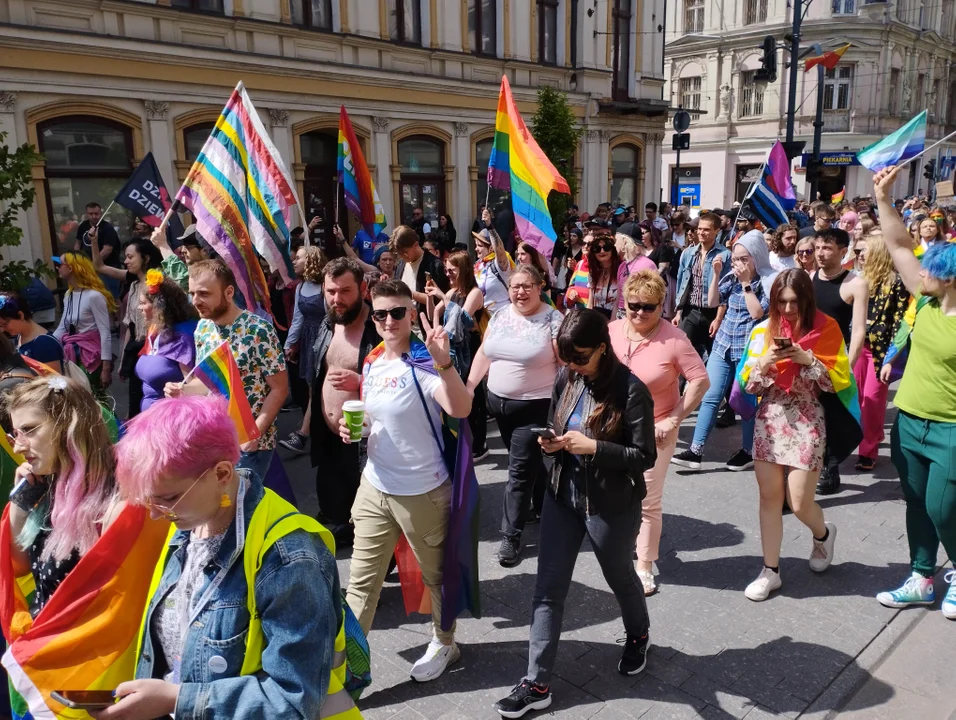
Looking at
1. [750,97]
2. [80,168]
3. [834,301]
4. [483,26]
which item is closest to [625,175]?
[483,26]

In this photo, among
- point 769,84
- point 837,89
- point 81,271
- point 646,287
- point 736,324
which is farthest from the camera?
point 837,89

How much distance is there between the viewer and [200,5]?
14.2 meters

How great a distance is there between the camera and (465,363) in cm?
634

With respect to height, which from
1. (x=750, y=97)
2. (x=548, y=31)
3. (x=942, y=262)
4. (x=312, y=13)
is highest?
(x=750, y=97)

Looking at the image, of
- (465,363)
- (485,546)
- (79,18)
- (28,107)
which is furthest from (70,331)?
(79,18)

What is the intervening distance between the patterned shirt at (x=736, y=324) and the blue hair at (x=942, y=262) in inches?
96.7

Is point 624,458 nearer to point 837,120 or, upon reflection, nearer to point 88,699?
point 88,699

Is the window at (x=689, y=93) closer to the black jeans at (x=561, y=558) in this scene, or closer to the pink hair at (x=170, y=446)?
the black jeans at (x=561, y=558)

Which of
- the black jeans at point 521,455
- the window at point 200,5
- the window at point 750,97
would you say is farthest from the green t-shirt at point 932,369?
the window at point 750,97

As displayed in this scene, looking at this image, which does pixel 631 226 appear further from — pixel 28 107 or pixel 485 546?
pixel 28 107

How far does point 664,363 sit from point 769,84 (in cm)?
3834

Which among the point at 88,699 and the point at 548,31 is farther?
the point at 548,31

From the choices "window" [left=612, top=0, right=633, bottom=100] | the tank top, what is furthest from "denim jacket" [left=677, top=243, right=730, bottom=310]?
"window" [left=612, top=0, right=633, bottom=100]

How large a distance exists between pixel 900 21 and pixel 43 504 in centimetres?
4754
